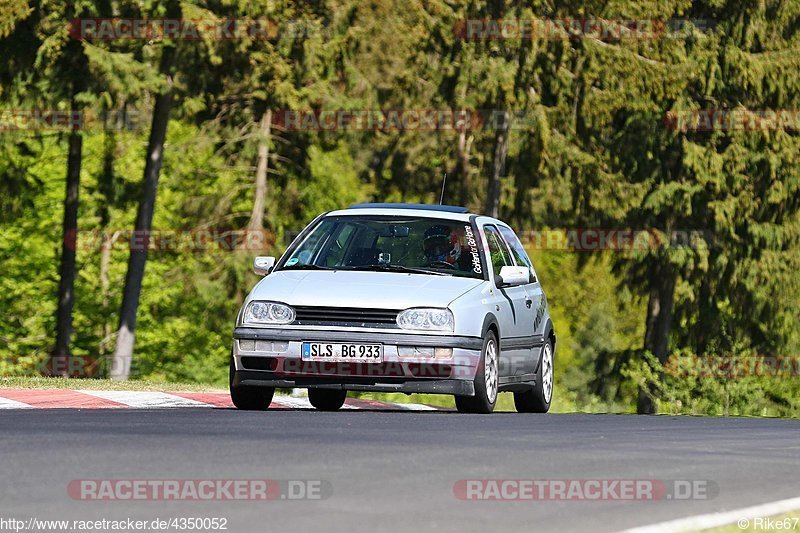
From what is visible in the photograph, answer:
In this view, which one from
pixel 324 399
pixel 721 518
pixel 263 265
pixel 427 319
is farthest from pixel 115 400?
pixel 721 518

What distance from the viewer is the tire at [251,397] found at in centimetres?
1445

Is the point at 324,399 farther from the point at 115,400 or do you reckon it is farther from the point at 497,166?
the point at 497,166

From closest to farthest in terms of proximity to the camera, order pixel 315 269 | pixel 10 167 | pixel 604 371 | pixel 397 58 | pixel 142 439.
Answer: pixel 142 439 < pixel 315 269 < pixel 10 167 < pixel 604 371 < pixel 397 58

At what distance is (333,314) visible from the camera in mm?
13703

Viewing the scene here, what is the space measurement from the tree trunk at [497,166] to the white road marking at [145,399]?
20838 millimetres

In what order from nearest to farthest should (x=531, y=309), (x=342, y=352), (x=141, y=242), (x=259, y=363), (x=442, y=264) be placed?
(x=342, y=352) → (x=259, y=363) → (x=442, y=264) → (x=531, y=309) → (x=141, y=242)

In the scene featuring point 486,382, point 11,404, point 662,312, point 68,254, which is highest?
point 486,382

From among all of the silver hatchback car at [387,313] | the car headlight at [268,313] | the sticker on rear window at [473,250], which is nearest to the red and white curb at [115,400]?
the silver hatchback car at [387,313]

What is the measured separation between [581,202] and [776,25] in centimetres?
612

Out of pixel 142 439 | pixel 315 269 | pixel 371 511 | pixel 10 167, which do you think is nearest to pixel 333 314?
pixel 315 269

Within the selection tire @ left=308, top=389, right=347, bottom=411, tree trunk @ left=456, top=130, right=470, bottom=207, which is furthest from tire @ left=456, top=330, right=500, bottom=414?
tree trunk @ left=456, top=130, right=470, bottom=207

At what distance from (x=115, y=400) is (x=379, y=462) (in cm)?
740

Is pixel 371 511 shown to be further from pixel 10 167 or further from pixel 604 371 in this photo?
pixel 604 371

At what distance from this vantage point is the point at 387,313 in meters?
13.7
